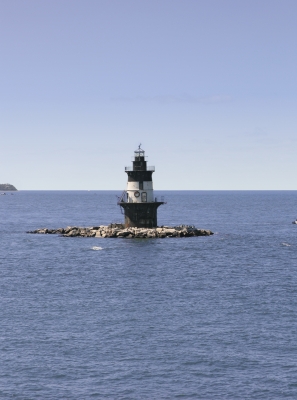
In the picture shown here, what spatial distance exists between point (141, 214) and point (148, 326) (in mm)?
53137

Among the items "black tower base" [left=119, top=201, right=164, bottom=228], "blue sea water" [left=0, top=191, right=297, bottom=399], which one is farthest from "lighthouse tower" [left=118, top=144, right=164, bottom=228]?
"blue sea water" [left=0, top=191, right=297, bottom=399]

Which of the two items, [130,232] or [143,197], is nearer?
[143,197]

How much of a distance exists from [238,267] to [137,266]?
448 inches

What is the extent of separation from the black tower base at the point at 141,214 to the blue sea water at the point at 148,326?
50.9 feet

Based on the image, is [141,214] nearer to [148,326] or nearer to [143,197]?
[143,197]

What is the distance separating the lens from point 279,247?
305ft

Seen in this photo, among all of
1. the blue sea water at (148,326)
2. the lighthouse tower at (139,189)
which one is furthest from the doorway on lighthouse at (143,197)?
the blue sea water at (148,326)

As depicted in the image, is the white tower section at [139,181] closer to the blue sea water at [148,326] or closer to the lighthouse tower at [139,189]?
the lighthouse tower at [139,189]

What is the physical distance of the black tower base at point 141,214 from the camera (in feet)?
316

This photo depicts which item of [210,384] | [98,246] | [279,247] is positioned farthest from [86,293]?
[279,247]

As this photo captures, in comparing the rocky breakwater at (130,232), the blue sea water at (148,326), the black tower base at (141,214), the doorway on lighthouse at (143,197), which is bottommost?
the blue sea water at (148,326)

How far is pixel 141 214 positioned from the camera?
97500mm

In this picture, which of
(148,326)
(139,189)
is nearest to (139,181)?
(139,189)

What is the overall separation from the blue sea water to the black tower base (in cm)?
1550
